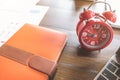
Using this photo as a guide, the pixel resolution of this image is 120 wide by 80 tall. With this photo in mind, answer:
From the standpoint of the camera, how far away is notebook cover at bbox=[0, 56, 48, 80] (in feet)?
1.66

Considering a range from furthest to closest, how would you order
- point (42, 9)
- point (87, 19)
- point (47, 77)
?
1. point (42, 9)
2. point (87, 19)
3. point (47, 77)

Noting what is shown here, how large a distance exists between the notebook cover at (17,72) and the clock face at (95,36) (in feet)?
0.81

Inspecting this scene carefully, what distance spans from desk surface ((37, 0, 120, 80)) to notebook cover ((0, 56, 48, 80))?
0.35 ft

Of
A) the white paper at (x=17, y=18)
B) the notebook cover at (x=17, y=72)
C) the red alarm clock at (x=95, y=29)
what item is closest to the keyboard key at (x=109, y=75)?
the red alarm clock at (x=95, y=29)

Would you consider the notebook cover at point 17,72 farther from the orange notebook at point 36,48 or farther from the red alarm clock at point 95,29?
the red alarm clock at point 95,29

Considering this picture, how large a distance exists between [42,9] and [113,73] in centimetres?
58

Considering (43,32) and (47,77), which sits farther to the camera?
(43,32)

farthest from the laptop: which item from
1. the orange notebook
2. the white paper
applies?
the white paper

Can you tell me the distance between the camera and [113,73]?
61 cm

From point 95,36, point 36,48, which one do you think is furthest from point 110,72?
point 36,48

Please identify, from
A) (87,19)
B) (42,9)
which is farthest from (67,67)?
(42,9)

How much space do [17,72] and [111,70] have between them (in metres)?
0.35

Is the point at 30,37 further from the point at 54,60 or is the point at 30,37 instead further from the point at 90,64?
the point at 90,64

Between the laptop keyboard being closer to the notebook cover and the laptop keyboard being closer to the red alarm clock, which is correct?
the red alarm clock
